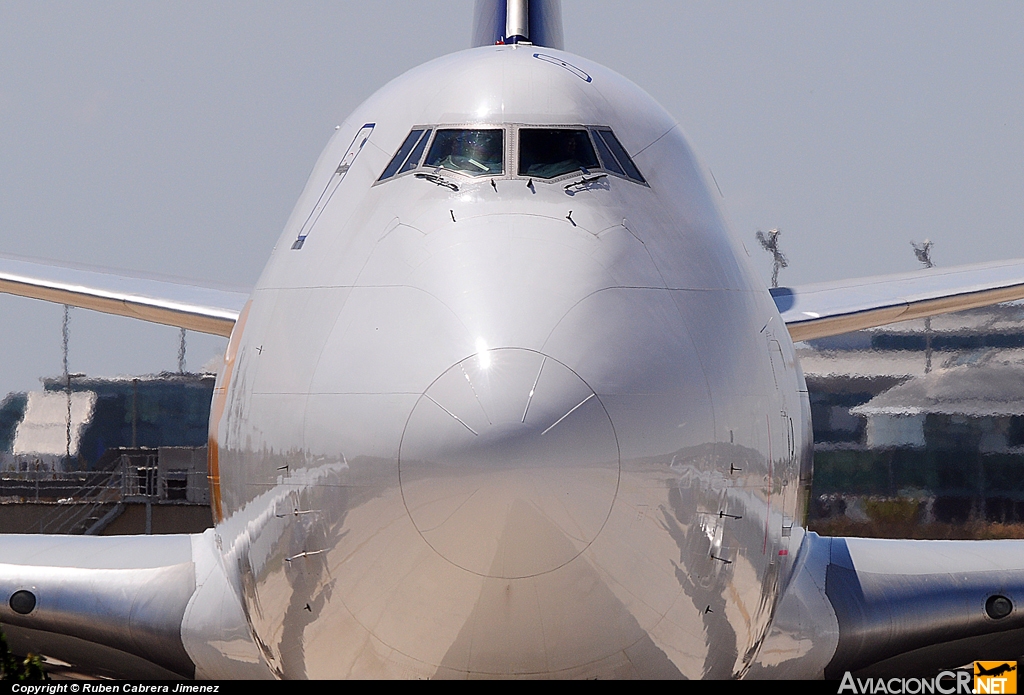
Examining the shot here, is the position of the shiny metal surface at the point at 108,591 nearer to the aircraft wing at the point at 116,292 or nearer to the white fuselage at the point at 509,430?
the white fuselage at the point at 509,430

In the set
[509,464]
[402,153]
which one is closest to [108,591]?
[402,153]

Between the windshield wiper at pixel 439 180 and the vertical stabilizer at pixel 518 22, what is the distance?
5.27m

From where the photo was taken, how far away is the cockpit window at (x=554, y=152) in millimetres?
7621

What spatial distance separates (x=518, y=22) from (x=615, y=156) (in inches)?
205

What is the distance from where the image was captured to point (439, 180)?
7.57m

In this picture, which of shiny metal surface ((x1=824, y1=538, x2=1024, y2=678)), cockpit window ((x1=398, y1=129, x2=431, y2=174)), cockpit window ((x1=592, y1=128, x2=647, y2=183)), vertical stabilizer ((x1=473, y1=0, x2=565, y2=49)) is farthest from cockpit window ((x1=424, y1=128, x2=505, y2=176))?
vertical stabilizer ((x1=473, y1=0, x2=565, y2=49))

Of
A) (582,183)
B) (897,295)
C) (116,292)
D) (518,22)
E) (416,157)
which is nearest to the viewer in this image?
(582,183)

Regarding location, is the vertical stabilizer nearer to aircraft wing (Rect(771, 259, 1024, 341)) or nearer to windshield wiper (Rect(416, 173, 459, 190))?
aircraft wing (Rect(771, 259, 1024, 341))

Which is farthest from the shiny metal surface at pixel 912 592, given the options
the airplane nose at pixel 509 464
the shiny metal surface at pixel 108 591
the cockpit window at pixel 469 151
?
the shiny metal surface at pixel 108 591

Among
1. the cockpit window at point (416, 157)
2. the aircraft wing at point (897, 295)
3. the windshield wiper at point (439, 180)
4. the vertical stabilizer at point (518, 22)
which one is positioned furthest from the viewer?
the vertical stabilizer at point (518, 22)

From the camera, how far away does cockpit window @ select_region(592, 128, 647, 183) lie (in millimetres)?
7863

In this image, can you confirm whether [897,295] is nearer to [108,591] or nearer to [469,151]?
[469,151]

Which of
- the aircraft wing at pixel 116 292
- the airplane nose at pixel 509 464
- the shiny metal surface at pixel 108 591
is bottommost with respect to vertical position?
the shiny metal surface at pixel 108 591

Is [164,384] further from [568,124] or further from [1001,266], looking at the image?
[568,124]
